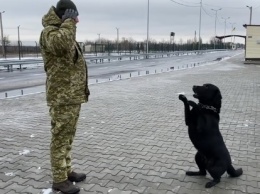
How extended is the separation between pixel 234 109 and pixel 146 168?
468 cm

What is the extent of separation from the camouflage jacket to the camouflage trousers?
93 millimetres

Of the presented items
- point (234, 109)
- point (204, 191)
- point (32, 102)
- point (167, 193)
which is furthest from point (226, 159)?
point (32, 102)

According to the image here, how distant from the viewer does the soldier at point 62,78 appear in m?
3.14

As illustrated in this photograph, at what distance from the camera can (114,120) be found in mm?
7230

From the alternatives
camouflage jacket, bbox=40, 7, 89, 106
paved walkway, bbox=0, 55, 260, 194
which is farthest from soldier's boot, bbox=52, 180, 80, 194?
camouflage jacket, bbox=40, 7, 89, 106

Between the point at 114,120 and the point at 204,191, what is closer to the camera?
the point at 204,191

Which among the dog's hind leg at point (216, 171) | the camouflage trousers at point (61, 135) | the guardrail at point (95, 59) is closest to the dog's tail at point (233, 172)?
the dog's hind leg at point (216, 171)

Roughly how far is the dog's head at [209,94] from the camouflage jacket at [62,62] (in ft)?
4.06

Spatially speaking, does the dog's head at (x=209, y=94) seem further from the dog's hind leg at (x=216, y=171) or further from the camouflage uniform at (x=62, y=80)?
the camouflage uniform at (x=62, y=80)

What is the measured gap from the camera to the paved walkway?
3.90m

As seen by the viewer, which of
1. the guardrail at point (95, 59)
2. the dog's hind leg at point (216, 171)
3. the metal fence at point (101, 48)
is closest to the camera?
the dog's hind leg at point (216, 171)

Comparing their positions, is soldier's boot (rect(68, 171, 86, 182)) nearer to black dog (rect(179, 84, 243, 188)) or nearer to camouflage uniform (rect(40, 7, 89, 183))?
camouflage uniform (rect(40, 7, 89, 183))

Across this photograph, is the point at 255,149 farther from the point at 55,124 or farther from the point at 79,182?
the point at 55,124

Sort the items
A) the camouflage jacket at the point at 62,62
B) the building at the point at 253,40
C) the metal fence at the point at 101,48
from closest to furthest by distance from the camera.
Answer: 1. the camouflage jacket at the point at 62,62
2. the building at the point at 253,40
3. the metal fence at the point at 101,48
